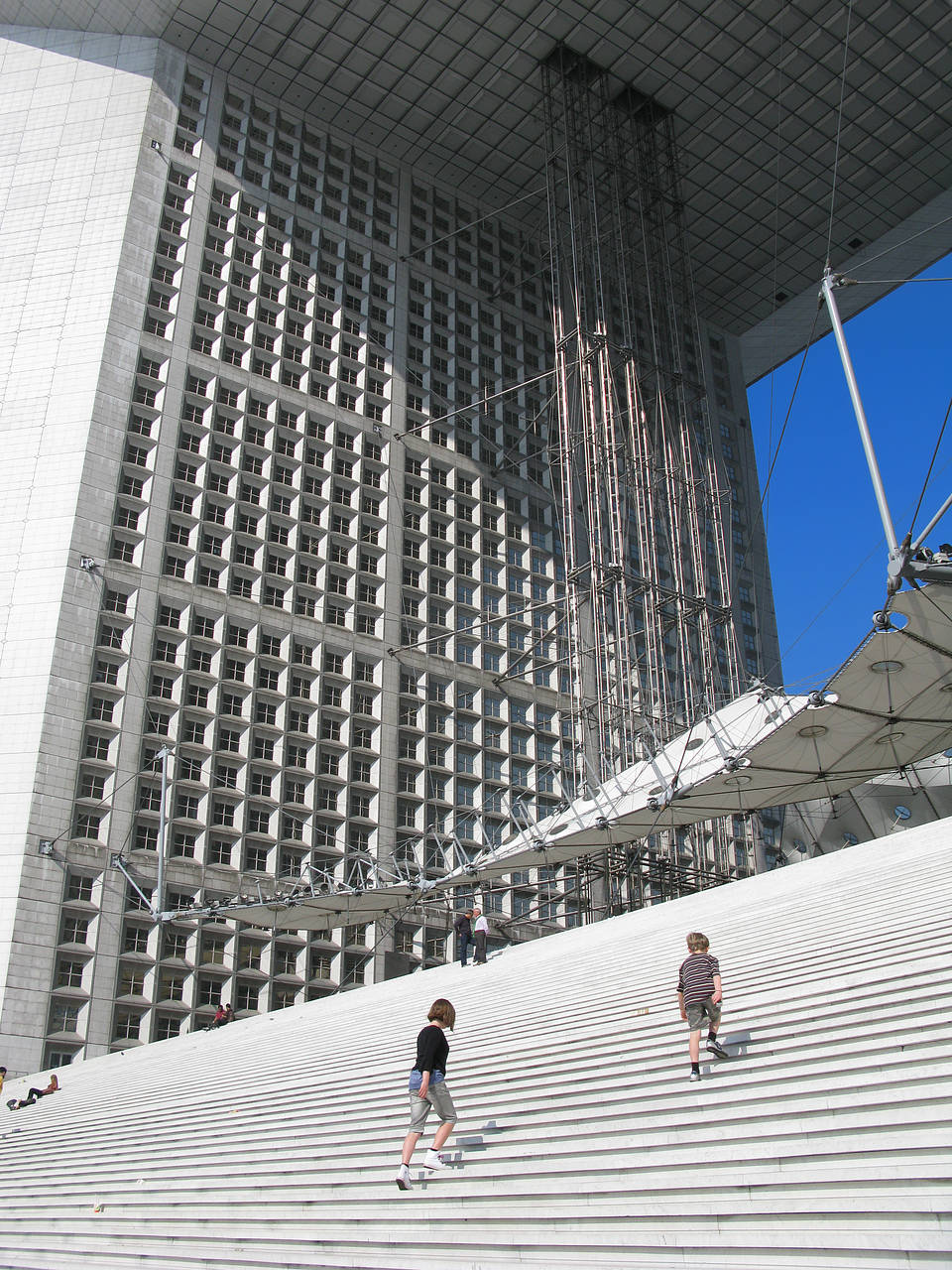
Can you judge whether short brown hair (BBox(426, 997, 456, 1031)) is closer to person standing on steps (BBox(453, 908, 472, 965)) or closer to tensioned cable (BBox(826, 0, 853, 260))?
person standing on steps (BBox(453, 908, 472, 965))

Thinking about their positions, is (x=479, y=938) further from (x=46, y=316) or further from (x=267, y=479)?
(x=46, y=316)

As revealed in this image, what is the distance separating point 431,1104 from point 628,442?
1500 inches

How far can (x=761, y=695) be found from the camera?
26.6m

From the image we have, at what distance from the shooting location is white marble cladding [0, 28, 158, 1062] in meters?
31.7

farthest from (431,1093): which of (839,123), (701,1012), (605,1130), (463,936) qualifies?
(839,123)

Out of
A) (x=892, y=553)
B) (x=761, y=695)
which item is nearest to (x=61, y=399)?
(x=761, y=695)

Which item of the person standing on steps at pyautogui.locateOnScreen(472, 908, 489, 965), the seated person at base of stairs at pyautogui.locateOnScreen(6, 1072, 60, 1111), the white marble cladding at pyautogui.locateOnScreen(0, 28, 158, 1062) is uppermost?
the white marble cladding at pyautogui.locateOnScreen(0, 28, 158, 1062)

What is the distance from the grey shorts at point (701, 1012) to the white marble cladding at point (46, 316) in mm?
23585

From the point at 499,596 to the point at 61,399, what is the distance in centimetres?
1644

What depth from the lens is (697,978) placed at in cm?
968

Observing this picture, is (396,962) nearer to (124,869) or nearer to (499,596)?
(124,869)

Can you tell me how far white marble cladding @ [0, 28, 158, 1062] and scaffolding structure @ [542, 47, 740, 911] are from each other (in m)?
15.5

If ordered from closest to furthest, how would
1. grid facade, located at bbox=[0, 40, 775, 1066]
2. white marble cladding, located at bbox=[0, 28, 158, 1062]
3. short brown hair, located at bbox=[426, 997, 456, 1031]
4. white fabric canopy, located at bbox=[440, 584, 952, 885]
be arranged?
short brown hair, located at bbox=[426, 997, 456, 1031]
white fabric canopy, located at bbox=[440, 584, 952, 885]
white marble cladding, located at bbox=[0, 28, 158, 1062]
grid facade, located at bbox=[0, 40, 775, 1066]

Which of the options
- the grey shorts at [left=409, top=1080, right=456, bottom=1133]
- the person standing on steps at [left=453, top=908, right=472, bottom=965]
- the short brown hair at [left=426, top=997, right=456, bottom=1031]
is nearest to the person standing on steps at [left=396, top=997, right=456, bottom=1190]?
the grey shorts at [left=409, top=1080, right=456, bottom=1133]
